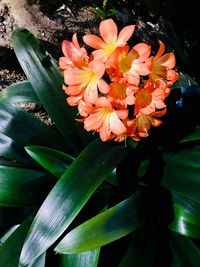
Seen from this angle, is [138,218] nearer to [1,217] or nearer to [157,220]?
[157,220]

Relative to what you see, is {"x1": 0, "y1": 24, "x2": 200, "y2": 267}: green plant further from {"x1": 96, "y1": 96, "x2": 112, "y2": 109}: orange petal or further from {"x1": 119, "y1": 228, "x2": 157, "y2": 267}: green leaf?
{"x1": 96, "y1": 96, "x2": 112, "y2": 109}: orange petal

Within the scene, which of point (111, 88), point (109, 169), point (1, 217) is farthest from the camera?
point (1, 217)

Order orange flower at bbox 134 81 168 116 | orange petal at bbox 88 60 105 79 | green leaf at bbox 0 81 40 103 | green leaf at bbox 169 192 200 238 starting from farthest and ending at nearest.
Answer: green leaf at bbox 0 81 40 103 → green leaf at bbox 169 192 200 238 → orange flower at bbox 134 81 168 116 → orange petal at bbox 88 60 105 79

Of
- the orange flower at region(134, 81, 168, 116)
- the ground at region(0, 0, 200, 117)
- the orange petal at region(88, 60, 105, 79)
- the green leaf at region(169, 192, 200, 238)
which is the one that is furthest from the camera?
the ground at region(0, 0, 200, 117)

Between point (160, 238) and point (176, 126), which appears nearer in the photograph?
point (160, 238)

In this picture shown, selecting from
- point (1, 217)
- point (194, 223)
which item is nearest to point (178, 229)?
point (194, 223)

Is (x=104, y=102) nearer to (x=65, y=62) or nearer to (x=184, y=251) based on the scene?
(x=65, y=62)

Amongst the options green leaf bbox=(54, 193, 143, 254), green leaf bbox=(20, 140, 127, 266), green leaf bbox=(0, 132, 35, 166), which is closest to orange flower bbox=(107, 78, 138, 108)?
green leaf bbox=(20, 140, 127, 266)
